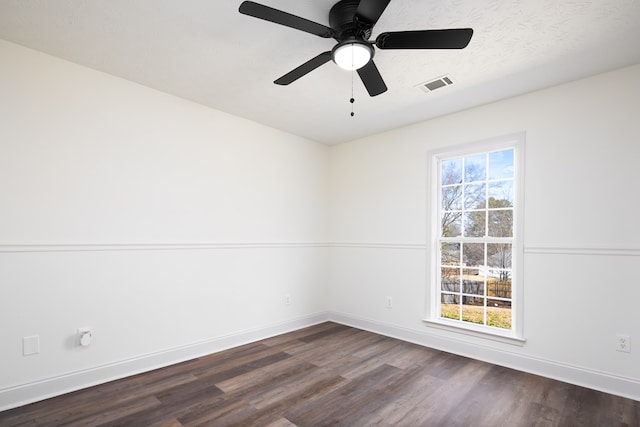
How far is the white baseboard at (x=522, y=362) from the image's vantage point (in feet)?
8.22

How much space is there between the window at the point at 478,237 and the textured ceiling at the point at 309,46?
645 mm

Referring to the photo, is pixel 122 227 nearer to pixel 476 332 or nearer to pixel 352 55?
pixel 352 55

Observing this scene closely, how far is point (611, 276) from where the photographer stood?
2.58m

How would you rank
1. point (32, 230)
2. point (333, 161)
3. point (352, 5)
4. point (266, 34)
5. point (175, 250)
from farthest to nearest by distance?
1. point (333, 161)
2. point (175, 250)
3. point (32, 230)
4. point (266, 34)
5. point (352, 5)

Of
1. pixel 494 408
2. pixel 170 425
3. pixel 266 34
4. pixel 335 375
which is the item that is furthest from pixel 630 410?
pixel 266 34

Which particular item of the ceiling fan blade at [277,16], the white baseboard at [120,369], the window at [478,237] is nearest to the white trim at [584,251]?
the window at [478,237]

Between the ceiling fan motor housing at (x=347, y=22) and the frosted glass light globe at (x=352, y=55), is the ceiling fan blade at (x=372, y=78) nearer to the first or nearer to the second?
the frosted glass light globe at (x=352, y=55)

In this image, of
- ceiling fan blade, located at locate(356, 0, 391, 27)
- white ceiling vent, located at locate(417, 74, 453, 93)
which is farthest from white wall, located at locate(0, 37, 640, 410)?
ceiling fan blade, located at locate(356, 0, 391, 27)

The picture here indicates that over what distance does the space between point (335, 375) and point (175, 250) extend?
1929 mm

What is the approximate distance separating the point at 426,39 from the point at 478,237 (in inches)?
92.6

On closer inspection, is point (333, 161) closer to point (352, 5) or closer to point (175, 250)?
point (175, 250)

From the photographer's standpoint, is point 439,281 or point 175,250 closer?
point 175,250

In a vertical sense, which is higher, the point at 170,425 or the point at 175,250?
the point at 175,250

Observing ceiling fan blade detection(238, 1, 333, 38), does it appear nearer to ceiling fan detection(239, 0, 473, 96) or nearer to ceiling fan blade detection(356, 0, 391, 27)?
ceiling fan detection(239, 0, 473, 96)
